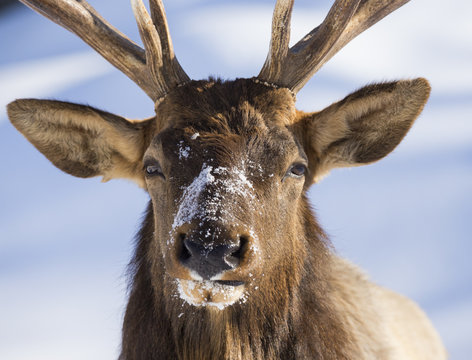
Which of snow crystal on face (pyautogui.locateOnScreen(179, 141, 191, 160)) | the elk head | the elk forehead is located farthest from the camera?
snow crystal on face (pyautogui.locateOnScreen(179, 141, 191, 160))

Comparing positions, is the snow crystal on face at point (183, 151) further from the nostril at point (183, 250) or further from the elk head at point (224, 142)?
the nostril at point (183, 250)

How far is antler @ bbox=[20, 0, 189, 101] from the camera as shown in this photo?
14.7 feet

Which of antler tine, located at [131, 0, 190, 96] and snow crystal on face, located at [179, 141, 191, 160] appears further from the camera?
antler tine, located at [131, 0, 190, 96]

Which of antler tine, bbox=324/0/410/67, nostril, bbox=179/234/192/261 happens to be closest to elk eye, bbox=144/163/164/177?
nostril, bbox=179/234/192/261

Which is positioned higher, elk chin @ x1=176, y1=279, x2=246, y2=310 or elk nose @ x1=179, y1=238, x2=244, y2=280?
elk nose @ x1=179, y1=238, x2=244, y2=280

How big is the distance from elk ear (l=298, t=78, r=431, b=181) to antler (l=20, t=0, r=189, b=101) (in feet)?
3.71

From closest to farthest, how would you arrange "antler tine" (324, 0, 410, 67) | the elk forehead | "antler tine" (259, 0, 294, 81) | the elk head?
the elk forehead
the elk head
"antler tine" (259, 0, 294, 81)
"antler tine" (324, 0, 410, 67)

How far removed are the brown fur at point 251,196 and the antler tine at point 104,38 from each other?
41cm

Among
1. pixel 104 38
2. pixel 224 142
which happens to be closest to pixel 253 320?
pixel 224 142

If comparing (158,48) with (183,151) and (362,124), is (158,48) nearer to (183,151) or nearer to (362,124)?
(183,151)

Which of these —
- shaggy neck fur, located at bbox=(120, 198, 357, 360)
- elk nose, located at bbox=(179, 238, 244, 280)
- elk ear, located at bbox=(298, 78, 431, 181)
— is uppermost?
elk ear, located at bbox=(298, 78, 431, 181)

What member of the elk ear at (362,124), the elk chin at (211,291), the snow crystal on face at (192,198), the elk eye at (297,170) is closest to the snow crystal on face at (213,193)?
the snow crystal on face at (192,198)

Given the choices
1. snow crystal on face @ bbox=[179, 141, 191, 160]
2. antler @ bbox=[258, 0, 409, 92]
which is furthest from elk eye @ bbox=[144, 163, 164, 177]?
antler @ bbox=[258, 0, 409, 92]

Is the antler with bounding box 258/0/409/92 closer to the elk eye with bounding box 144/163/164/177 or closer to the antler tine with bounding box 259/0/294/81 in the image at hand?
the antler tine with bounding box 259/0/294/81
